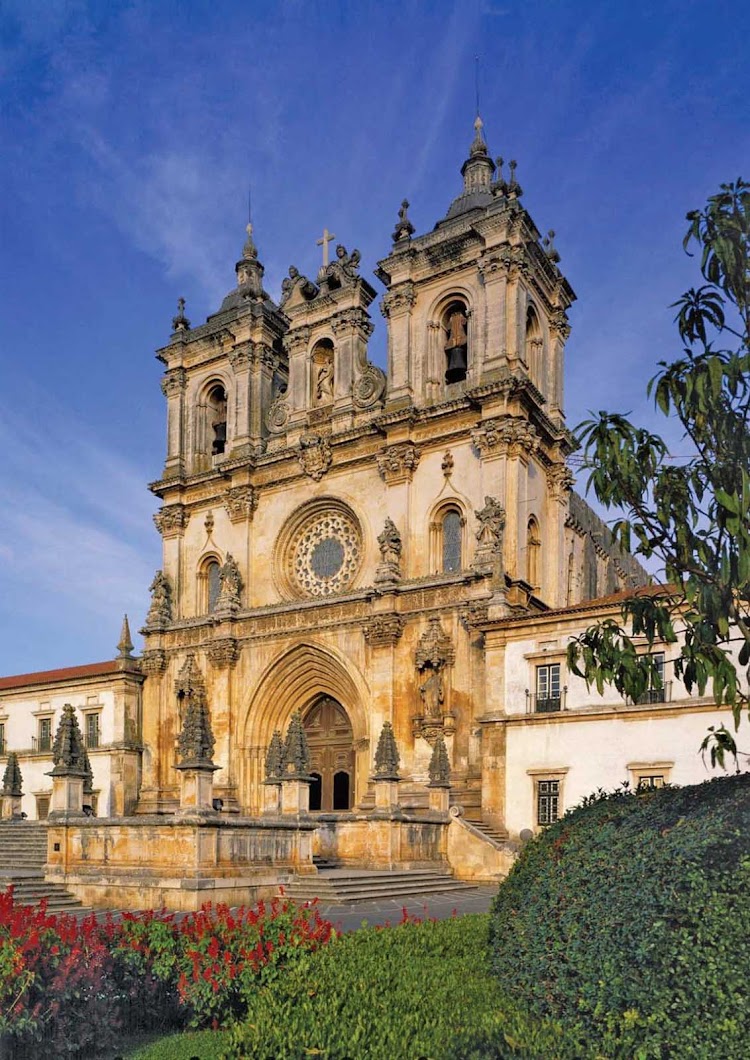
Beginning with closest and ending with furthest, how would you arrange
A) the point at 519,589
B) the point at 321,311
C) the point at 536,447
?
the point at 519,589
the point at 536,447
the point at 321,311

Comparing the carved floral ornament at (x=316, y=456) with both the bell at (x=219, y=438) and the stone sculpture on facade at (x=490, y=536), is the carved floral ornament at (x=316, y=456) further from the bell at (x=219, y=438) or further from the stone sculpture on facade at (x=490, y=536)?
the stone sculpture on facade at (x=490, y=536)

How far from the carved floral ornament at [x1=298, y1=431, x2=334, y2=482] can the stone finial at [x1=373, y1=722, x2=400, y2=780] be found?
495 inches

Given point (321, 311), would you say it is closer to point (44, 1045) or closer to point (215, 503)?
point (215, 503)

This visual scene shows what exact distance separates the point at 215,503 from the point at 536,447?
538 inches

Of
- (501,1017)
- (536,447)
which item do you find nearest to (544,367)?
(536,447)

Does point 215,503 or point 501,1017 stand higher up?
point 215,503

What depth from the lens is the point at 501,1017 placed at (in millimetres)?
6305

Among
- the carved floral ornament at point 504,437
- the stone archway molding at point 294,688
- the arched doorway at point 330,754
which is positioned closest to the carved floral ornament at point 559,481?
the carved floral ornament at point 504,437

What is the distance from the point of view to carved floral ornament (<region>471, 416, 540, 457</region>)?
31375mm

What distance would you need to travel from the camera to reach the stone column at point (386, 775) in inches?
994

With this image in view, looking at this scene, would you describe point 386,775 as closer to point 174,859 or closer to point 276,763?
point 276,763

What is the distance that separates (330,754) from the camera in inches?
1387

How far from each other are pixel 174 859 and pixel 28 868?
33.8 feet

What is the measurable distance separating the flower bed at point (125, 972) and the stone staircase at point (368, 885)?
396 inches
